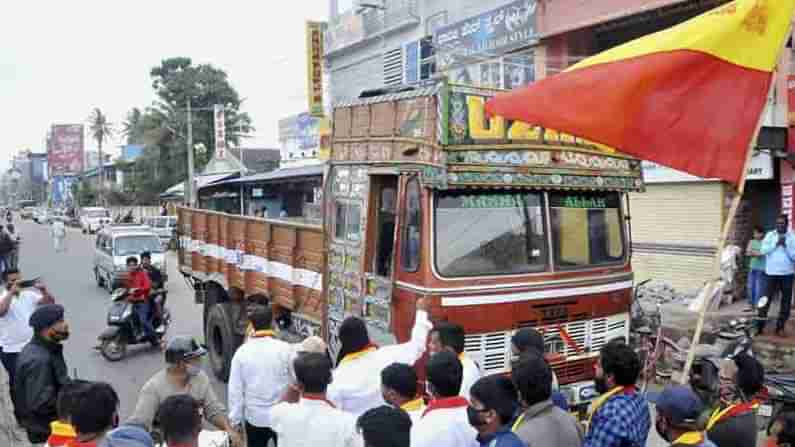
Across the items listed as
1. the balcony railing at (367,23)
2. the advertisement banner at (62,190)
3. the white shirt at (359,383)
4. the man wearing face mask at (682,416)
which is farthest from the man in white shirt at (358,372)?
the advertisement banner at (62,190)

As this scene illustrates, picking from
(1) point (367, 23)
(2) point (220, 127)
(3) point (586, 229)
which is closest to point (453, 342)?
(3) point (586, 229)

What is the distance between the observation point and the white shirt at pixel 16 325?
6500 millimetres

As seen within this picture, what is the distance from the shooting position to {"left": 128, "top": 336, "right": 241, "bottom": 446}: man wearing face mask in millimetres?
4176

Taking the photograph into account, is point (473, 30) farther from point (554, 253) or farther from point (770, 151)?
point (554, 253)

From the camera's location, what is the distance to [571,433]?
3406mm

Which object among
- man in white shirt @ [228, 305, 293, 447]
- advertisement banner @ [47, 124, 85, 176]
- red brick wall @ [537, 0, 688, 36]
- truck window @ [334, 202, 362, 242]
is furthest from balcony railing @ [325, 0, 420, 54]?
advertisement banner @ [47, 124, 85, 176]

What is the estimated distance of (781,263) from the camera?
956cm

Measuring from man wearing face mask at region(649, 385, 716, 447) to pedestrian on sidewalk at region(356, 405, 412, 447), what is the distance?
3.83 ft

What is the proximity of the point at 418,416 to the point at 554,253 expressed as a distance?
8.55ft

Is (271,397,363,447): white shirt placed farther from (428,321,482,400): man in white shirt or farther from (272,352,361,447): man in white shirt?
(428,321,482,400): man in white shirt

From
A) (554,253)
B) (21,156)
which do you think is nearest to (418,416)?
(554,253)

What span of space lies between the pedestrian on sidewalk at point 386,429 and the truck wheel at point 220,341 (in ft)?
19.7

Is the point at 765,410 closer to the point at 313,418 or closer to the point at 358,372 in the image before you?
the point at 358,372

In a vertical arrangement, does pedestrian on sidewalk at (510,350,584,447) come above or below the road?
above
